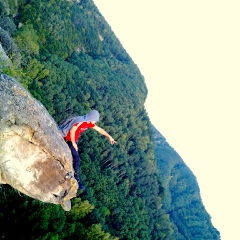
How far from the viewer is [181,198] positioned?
160000mm

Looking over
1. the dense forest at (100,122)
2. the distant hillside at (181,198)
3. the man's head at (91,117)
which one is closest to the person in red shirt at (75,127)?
the man's head at (91,117)

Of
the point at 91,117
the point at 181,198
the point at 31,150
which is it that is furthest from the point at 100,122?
the point at 181,198

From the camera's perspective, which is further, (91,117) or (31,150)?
(91,117)

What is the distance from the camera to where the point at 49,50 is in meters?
85.9

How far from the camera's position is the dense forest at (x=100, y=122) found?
36.7 metres

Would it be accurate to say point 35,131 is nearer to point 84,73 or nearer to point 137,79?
point 84,73

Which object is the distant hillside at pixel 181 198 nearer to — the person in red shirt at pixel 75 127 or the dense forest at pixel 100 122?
the dense forest at pixel 100 122

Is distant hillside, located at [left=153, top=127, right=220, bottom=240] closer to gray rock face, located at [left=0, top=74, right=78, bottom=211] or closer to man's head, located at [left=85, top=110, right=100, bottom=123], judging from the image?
man's head, located at [left=85, top=110, right=100, bottom=123]

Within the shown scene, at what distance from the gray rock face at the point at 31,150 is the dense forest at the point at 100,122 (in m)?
20.7

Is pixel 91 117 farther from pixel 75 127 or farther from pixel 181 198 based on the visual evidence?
pixel 181 198

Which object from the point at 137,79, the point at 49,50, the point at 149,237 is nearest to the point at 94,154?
the point at 149,237

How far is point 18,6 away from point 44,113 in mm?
73661

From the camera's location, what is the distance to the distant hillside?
13975 cm

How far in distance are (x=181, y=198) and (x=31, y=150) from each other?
157667 mm
